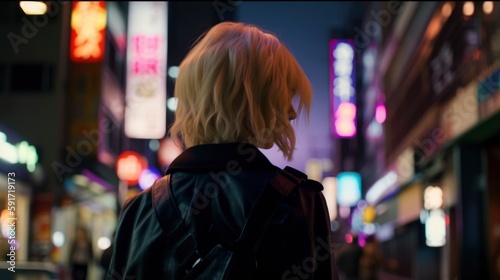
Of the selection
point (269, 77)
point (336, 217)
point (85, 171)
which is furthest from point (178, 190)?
point (336, 217)

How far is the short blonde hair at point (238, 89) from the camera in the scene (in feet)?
5.54

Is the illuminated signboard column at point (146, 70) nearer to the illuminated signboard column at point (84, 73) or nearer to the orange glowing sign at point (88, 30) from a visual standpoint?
the illuminated signboard column at point (84, 73)

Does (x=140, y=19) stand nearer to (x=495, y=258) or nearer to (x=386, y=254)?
(x=495, y=258)

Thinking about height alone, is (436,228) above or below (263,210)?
below

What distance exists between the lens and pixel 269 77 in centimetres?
171

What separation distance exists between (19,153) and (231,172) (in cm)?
1175

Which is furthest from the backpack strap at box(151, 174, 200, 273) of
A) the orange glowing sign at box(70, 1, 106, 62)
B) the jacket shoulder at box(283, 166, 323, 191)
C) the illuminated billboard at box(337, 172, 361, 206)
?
the illuminated billboard at box(337, 172, 361, 206)

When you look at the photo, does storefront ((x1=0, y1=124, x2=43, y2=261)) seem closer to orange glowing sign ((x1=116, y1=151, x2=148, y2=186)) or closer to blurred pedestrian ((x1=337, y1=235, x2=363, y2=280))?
blurred pedestrian ((x1=337, y1=235, x2=363, y2=280))

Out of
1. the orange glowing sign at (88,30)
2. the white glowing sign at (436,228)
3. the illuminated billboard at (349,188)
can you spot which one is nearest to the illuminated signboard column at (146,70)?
the orange glowing sign at (88,30)

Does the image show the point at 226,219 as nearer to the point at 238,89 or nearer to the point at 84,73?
the point at 238,89

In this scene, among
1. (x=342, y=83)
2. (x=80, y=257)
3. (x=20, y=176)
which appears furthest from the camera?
(x=342, y=83)

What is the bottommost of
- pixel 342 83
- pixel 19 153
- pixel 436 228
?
pixel 436 228

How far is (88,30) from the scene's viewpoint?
51.2 ft

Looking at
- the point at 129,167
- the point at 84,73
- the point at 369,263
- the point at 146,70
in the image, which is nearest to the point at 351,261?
the point at 369,263
